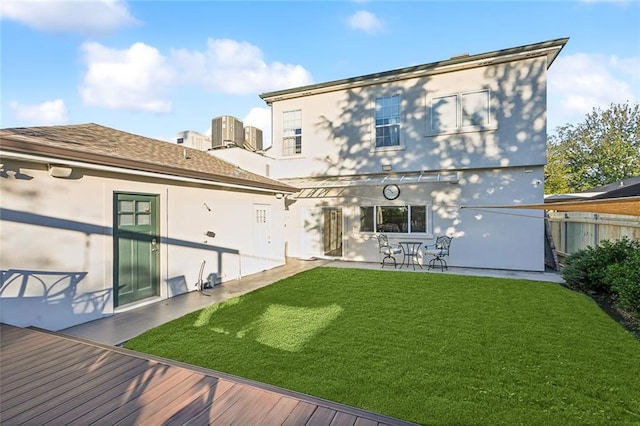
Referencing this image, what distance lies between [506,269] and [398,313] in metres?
7.17

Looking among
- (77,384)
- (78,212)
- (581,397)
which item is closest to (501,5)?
(581,397)

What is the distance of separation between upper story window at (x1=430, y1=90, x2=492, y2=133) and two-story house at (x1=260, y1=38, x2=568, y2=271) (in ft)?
0.12

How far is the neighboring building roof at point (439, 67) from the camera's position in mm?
10734

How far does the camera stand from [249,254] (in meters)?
11.5

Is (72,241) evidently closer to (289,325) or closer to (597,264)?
(289,325)

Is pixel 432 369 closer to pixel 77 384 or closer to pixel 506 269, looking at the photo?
pixel 77 384

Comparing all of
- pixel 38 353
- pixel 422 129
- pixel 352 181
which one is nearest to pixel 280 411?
pixel 38 353

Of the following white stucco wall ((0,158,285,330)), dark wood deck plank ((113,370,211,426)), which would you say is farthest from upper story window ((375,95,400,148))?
dark wood deck plank ((113,370,211,426))

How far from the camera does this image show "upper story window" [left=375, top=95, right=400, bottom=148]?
523 inches

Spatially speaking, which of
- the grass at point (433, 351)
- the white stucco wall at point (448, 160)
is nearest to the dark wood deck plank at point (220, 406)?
the grass at point (433, 351)

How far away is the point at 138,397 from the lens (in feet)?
10.6

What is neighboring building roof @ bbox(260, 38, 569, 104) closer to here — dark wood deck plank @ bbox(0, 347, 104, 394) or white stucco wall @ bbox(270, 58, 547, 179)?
white stucco wall @ bbox(270, 58, 547, 179)

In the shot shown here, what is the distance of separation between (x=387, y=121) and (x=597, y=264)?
8590 millimetres

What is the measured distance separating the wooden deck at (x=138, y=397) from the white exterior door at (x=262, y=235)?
7.68 m
